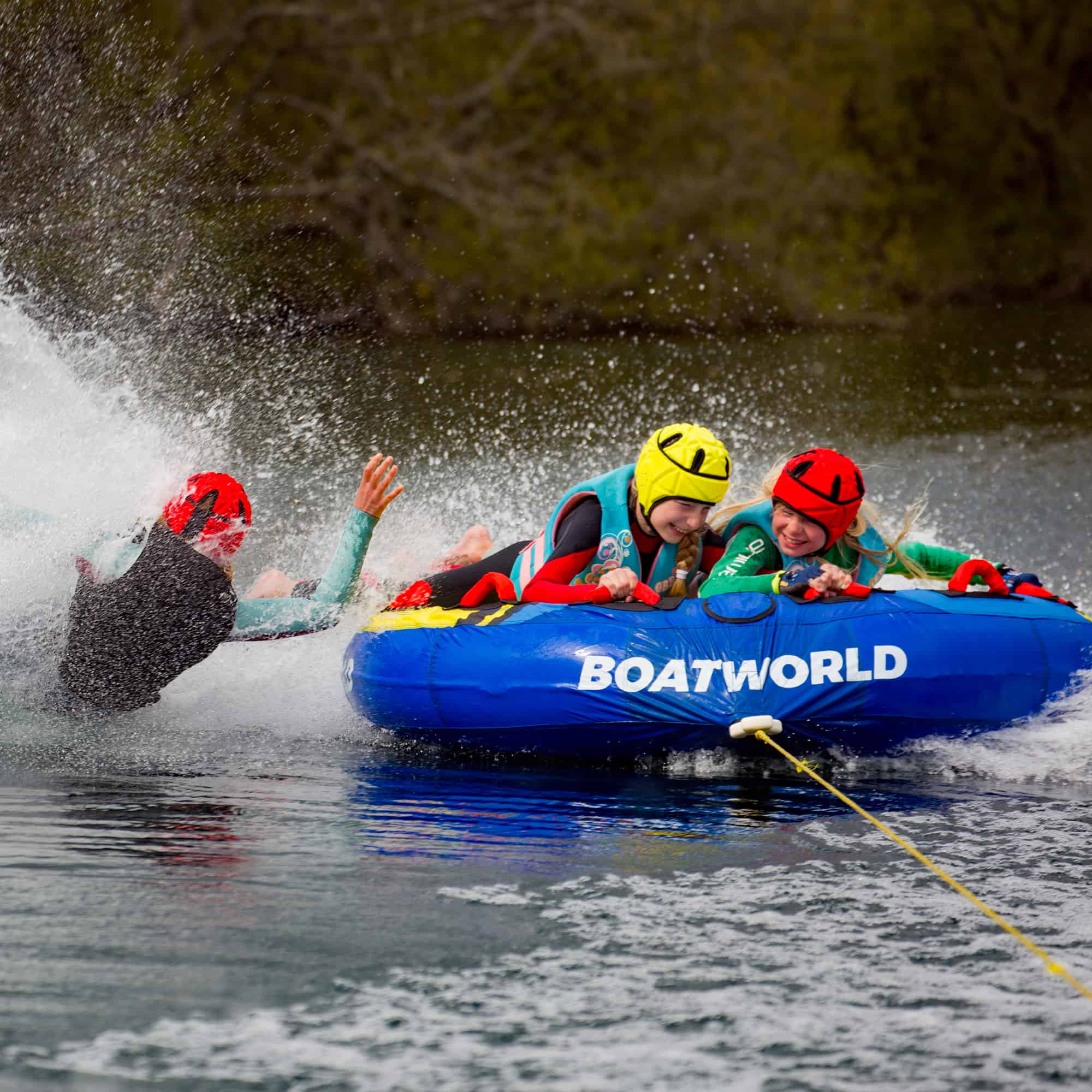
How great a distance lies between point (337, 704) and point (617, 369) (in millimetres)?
12367

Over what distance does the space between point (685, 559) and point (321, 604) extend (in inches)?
53.4

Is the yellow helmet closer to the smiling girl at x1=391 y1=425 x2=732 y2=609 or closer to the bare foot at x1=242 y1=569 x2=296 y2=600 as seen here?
the smiling girl at x1=391 y1=425 x2=732 y2=609

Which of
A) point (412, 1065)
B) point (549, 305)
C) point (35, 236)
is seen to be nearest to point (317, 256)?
point (549, 305)

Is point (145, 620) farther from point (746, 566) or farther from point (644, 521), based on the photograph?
point (746, 566)

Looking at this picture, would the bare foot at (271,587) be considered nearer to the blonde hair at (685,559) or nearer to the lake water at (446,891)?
the lake water at (446,891)

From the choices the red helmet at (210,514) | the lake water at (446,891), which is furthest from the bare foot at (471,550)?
the red helmet at (210,514)

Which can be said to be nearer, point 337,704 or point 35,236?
point 337,704

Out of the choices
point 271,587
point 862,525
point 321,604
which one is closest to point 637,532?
point 862,525

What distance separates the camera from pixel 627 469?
5.68 meters

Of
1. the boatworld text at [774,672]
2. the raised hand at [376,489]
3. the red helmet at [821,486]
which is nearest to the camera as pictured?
the boatworld text at [774,672]

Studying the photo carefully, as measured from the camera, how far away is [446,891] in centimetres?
378

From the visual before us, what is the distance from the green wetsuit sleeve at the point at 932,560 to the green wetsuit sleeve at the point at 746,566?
29.1 inches

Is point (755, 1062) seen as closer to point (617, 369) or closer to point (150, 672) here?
point (150, 672)

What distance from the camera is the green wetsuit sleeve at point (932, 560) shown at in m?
6.15
